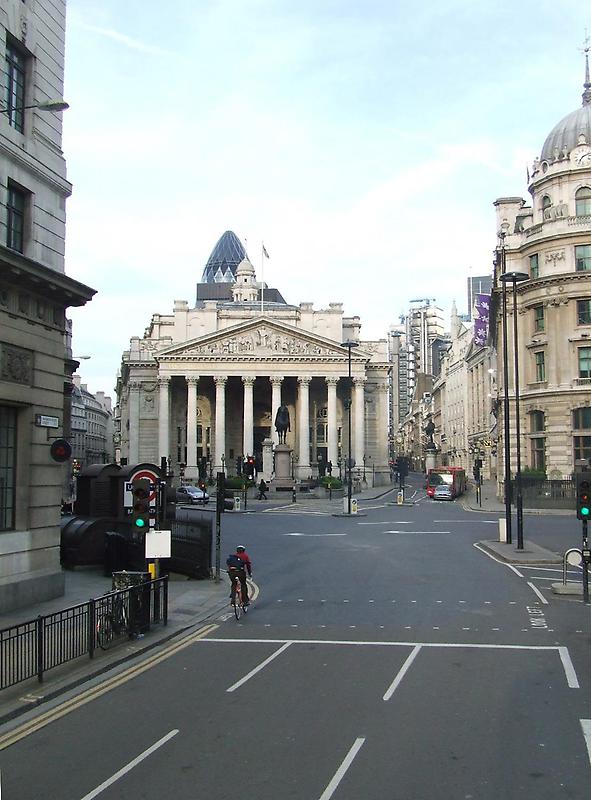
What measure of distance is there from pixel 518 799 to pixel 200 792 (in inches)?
122

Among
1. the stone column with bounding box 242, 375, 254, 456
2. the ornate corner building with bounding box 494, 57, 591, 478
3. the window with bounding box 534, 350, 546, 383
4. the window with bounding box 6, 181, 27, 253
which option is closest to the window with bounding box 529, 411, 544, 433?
the ornate corner building with bounding box 494, 57, 591, 478

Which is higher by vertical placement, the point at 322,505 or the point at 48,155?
the point at 48,155

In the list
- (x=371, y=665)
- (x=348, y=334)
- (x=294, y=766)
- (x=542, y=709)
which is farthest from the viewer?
(x=348, y=334)

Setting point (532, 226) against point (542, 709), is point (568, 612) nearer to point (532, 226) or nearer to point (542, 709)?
point (542, 709)

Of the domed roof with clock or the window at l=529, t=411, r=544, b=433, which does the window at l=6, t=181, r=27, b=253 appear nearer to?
the window at l=529, t=411, r=544, b=433

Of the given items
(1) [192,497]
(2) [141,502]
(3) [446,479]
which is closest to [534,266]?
(3) [446,479]

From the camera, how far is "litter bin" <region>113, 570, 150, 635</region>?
16.3 meters

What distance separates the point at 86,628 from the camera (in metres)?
14.8

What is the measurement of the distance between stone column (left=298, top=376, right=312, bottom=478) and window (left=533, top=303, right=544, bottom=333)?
154ft


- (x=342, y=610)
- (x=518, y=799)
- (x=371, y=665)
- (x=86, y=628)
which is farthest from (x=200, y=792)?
(x=342, y=610)

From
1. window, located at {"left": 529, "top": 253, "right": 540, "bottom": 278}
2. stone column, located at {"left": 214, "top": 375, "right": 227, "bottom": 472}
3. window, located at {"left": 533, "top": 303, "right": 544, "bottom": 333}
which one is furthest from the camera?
stone column, located at {"left": 214, "top": 375, "right": 227, "bottom": 472}

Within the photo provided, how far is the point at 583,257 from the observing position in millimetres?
59750

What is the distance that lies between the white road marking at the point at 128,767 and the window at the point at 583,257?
5562 cm

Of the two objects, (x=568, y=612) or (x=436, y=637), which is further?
(x=568, y=612)
